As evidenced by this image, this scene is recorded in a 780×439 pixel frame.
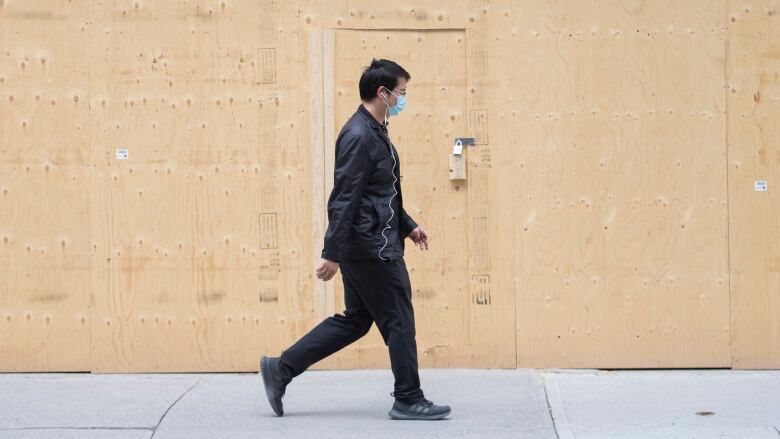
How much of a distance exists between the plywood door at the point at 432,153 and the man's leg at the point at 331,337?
1.26m

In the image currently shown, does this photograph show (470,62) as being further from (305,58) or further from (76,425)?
(76,425)

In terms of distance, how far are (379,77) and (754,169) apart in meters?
2.71

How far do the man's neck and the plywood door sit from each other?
1.19 metres

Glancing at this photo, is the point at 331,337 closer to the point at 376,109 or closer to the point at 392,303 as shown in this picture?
the point at 392,303

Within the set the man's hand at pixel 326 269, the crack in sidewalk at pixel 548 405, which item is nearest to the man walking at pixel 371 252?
the man's hand at pixel 326 269

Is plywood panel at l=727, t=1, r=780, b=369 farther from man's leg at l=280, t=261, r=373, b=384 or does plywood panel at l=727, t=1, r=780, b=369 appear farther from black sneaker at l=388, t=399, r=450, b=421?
man's leg at l=280, t=261, r=373, b=384

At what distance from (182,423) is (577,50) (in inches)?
134

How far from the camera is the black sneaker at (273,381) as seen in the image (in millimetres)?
6184

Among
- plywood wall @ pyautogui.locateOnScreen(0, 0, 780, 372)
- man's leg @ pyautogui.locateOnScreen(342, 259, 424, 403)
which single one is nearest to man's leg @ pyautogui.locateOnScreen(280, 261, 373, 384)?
man's leg @ pyautogui.locateOnScreen(342, 259, 424, 403)

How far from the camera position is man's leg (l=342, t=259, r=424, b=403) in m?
5.98

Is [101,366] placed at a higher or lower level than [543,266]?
lower

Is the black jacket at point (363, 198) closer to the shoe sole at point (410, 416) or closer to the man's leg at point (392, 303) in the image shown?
the man's leg at point (392, 303)

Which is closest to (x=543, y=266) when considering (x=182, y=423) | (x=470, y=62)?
(x=470, y=62)

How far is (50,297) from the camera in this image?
7430 mm
